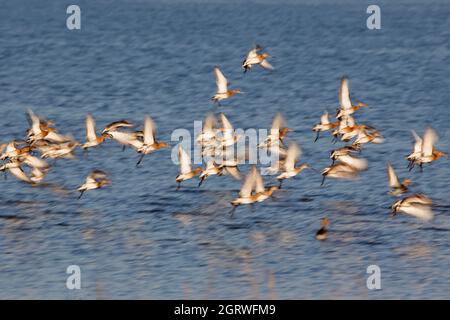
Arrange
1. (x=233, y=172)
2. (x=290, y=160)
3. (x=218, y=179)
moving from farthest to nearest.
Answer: (x=218, y=179) < (x=233, y=172) < (x=290, y=160)

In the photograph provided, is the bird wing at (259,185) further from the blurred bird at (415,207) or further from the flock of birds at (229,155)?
the blurred bird at (415,207)

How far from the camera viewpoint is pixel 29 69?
49.0 meters

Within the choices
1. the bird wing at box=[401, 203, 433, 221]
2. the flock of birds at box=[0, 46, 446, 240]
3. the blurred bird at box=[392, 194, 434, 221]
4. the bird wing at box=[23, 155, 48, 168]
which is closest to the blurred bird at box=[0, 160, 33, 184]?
the flock of birds at box=[0, 46, 446, 240]

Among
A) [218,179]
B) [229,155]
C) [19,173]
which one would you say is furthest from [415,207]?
[19,173]

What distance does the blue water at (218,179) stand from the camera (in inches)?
945

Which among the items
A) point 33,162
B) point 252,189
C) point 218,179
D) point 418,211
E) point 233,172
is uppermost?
point 33,162

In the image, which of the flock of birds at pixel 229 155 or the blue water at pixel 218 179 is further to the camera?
the flock of birds at pixel 229 155

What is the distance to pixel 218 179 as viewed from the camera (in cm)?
3091

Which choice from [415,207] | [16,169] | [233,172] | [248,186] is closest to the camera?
[415,207]

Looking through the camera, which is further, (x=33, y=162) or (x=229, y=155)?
(x=33, y=162)

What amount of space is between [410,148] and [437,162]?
68.7 inches

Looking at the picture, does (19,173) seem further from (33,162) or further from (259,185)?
(259,185)

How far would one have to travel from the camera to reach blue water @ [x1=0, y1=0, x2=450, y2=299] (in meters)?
24.0

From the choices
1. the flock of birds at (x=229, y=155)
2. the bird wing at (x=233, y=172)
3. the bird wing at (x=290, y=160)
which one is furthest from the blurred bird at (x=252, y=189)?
the bird wing at (x=233, y=172)
